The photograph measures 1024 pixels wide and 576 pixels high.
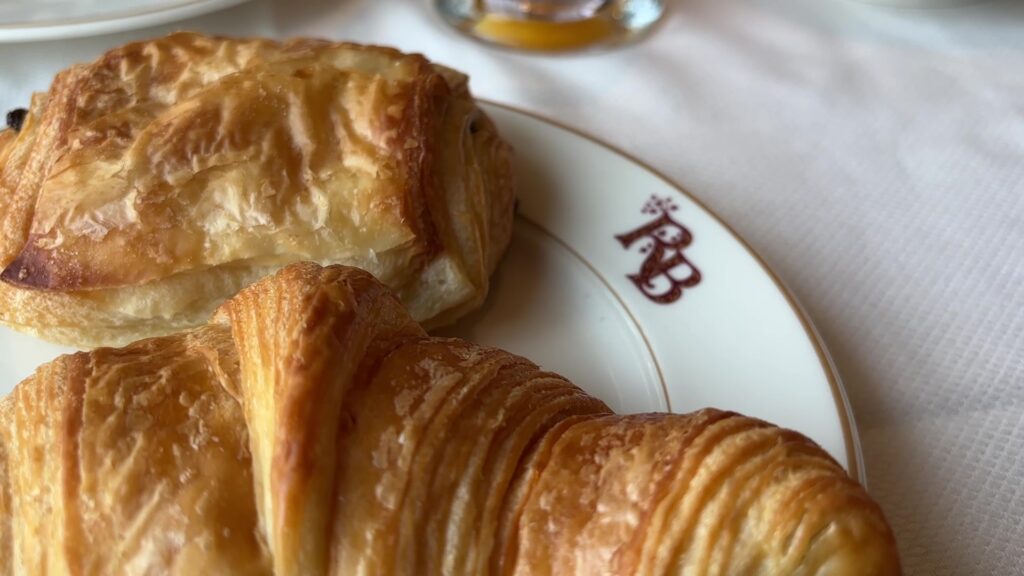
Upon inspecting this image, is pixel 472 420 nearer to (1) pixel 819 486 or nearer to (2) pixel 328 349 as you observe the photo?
(2) pixel 328 349

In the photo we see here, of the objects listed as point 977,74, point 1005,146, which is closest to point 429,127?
point 1005,146

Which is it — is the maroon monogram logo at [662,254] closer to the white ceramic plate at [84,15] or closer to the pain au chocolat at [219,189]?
the pain au chocolat at [219,189]

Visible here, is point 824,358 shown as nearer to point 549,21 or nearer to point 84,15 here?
point 549,21

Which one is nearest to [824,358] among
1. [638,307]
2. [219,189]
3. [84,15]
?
[638,307]

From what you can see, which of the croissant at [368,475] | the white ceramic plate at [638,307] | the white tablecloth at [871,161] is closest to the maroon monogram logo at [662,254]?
the white ceramic plate at [638,307]

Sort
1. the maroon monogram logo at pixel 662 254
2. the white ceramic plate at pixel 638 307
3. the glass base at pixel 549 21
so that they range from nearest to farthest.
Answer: the white ceramic plate at pixel 638 307 < the maroon monogram logo at pixel 662 254 < the glass base at pixel 549 21

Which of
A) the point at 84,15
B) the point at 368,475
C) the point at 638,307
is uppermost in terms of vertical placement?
the point at 84,15
